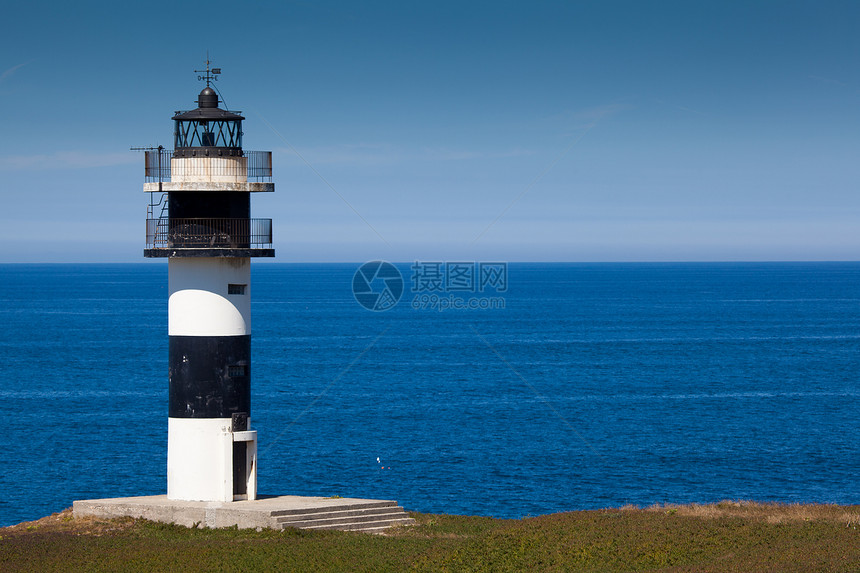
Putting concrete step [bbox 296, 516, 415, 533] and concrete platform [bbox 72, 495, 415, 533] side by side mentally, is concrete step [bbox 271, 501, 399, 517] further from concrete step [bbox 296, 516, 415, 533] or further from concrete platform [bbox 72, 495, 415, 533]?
concrete step [bbox 296, 516, 415, 533]

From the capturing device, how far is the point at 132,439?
58812 mm

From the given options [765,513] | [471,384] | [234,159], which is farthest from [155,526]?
[471,384]

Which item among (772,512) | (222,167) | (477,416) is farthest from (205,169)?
(477,416)

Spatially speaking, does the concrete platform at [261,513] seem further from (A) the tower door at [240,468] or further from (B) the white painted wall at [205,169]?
(B) the white painted wall at [205,169]

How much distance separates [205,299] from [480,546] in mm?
10450

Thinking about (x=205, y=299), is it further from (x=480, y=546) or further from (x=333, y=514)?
(x=480, y=546)

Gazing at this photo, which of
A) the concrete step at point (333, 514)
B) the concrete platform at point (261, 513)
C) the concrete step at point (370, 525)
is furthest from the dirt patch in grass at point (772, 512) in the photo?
the concrete platform at point (261, 513)

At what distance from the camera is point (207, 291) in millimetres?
28219

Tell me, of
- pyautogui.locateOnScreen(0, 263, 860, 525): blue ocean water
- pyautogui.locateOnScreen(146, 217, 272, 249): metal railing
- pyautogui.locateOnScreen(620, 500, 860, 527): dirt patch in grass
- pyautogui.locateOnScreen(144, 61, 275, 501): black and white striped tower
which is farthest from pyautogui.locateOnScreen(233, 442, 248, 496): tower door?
pyautogui.locateOnScreen(0, 263, 860, 525): blue ocean water

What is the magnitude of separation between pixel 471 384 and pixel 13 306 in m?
142

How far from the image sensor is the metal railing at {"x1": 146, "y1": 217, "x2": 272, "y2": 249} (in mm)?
28328

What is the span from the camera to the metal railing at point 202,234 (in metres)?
28.3

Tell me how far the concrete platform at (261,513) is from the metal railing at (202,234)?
286 inches

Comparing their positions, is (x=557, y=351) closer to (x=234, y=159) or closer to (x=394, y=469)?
(x=394, y=469)
